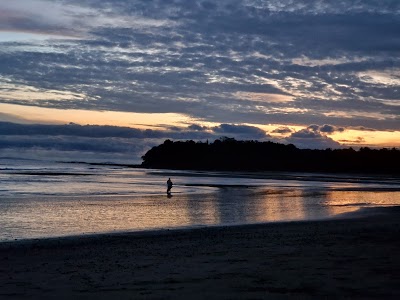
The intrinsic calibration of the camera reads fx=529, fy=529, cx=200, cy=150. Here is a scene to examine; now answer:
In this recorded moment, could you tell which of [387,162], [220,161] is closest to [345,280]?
[387,162]

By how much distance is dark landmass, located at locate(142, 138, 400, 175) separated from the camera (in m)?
146

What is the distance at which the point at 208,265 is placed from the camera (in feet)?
39.2

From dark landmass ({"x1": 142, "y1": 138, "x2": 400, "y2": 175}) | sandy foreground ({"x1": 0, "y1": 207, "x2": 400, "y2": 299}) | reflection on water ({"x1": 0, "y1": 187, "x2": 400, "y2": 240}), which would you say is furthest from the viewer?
dark landmass ({"x1": 142, "y1": 138, "x2": 400, "y2": 175})

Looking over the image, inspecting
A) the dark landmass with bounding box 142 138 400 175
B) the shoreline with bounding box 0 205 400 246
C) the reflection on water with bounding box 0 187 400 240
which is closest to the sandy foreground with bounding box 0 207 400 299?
the shoreline with bounding box 0 205 400 246

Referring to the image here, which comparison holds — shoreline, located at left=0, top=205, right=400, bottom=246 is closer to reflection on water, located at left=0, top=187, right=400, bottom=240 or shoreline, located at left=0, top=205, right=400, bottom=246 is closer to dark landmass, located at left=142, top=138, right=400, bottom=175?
reflection on water, located at left=0, top=187, right=400, bottom=240

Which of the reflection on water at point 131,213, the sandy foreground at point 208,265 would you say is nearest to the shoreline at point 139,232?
the sandy foreground at point 208,265

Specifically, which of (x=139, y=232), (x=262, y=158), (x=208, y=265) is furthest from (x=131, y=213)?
(x=262, y=158)

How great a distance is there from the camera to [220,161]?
17100 cm

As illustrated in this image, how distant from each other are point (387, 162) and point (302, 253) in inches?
5590

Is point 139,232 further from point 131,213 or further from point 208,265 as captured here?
point 208,265

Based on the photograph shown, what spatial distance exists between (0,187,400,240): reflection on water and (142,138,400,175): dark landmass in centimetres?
10723

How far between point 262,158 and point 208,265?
528 feet

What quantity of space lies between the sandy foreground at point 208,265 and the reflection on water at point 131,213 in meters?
2.98

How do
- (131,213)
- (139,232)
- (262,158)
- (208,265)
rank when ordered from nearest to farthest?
(208,265) → (139,232) → (131,213) → (262,158)
